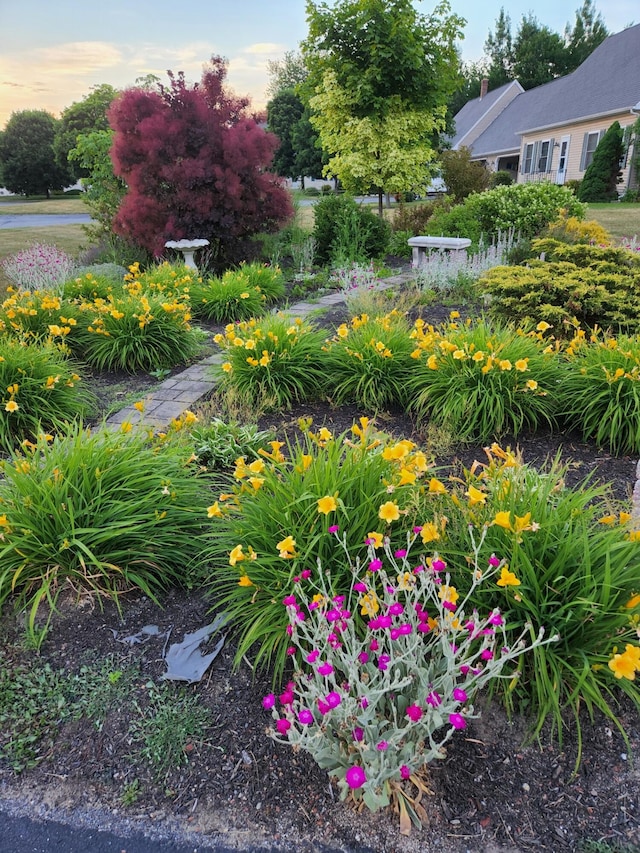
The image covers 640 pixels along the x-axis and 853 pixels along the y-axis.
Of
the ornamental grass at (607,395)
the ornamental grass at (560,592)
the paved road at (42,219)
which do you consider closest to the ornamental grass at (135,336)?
the ornamental grass at (607,395)

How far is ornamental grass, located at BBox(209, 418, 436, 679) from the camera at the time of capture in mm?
1985

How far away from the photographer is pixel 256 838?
4.97ft

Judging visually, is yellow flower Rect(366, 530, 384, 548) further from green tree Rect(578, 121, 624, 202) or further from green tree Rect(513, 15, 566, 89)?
green tree Rect(513, 15, 566, 89)

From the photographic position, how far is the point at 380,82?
1080cm

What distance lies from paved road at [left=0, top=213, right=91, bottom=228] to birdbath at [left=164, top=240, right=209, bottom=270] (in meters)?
13.4

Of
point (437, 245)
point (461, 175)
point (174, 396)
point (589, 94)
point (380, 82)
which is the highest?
point (589, 94)

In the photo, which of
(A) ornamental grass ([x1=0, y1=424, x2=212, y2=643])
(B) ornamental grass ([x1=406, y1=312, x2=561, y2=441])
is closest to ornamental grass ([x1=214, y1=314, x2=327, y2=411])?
(B) ornamental grass ([x1=406, y1=312, x2=561, y2=441])

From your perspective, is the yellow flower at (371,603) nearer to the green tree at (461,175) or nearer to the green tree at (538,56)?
the green tree at (461,175)

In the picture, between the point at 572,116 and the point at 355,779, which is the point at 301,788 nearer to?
the point at 355,779

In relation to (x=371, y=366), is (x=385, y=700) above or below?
below

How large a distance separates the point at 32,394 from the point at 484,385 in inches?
118

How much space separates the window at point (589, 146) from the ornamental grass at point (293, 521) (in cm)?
2617

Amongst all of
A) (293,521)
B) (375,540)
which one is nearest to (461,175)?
(293,521)

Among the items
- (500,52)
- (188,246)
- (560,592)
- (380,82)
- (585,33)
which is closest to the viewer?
(560,592)
